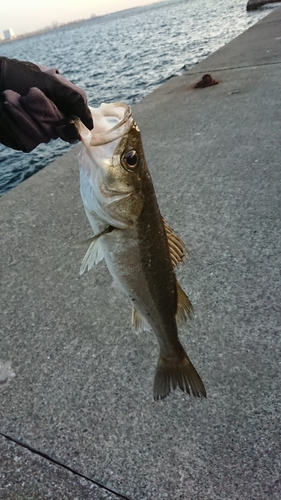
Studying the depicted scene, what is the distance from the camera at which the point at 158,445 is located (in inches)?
97.1

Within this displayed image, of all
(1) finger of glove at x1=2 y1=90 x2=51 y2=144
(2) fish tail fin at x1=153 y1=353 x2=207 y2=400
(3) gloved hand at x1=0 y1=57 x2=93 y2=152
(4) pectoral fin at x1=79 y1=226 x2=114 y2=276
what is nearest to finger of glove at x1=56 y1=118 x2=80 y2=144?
(3) gloved hand at x1=0 y1=57 x2=93 y2=152

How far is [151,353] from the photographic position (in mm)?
3055

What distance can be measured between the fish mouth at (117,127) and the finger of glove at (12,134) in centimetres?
36

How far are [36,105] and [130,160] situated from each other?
464mm

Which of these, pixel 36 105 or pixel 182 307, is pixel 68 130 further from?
pixel 182 307

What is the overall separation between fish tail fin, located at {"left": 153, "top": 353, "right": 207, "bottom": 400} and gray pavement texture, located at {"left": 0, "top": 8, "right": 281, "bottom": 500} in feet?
1.16

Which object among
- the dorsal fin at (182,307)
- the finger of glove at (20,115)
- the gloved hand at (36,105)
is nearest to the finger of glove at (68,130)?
the gloved hand at (36,105)

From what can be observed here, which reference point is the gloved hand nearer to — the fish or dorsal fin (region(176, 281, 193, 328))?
the fish

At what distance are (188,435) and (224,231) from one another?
81.6 inches

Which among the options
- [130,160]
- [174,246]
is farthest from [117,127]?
[174,246]

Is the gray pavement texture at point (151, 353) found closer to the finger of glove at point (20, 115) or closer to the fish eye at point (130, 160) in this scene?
the fish eye at point (130, 160)

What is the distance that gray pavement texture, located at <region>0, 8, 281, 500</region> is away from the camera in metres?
2.34

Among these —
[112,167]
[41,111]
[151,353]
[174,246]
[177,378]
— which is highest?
[41,111]

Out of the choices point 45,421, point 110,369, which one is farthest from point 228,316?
point 45,421
